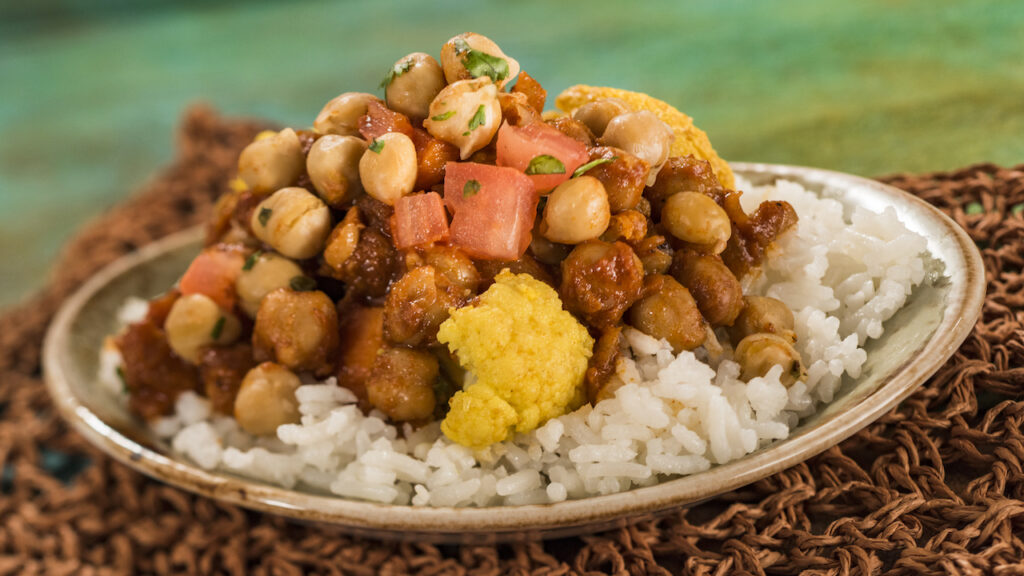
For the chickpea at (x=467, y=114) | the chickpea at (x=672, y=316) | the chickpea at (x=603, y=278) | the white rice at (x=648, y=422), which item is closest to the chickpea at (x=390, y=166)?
the chickpea at (x=467, y=114)

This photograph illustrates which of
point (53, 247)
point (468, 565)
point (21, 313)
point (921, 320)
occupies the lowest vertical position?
point (53, 247)

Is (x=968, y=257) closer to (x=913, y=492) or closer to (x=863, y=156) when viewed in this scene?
(x=913, y=492)

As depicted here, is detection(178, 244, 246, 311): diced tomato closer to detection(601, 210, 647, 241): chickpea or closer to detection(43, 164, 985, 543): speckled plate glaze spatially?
detection(43, 164, 985, 543): speckled plate glaze

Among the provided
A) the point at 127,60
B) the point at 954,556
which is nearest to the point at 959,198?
the point at 954,556

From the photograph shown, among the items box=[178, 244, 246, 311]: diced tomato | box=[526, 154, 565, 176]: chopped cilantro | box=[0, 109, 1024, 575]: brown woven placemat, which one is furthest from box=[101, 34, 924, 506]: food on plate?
box=[0, 109, 1024, 575]: brown woven placemat

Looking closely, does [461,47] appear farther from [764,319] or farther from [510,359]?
[764,319]

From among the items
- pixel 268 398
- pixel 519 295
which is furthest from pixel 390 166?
pixel 268 398

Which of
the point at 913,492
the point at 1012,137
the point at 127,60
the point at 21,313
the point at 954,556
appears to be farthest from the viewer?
the point at 127,60
